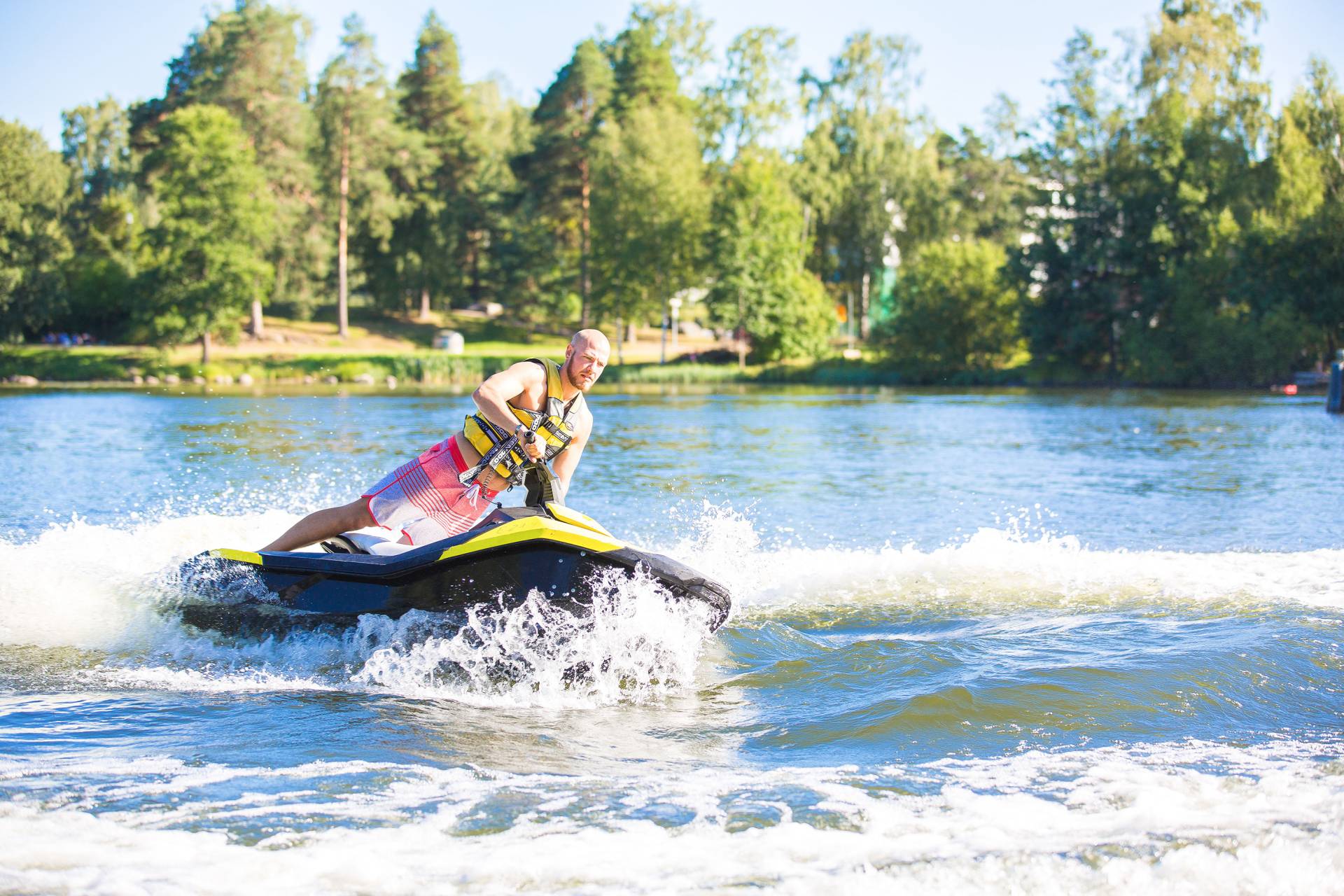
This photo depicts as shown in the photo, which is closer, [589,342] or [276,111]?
[589,342]

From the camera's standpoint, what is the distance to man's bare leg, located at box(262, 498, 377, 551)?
700 cm

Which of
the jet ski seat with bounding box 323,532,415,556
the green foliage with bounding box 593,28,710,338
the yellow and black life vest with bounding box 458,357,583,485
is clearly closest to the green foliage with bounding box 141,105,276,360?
the green foliage with bounding box 593,28,710,338

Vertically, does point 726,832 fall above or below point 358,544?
below

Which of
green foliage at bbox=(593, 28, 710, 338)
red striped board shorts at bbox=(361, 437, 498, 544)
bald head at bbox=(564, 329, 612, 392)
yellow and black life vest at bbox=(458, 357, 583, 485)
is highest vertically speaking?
green foliage at bbox=(593, 28, 710, 338)

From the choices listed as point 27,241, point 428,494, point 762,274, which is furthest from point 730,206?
point 428,494

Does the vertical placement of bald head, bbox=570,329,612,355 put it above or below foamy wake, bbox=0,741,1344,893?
above

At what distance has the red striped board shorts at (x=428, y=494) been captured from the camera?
6.94 metres

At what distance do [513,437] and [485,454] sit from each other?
0.95ft

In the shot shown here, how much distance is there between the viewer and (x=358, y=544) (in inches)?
275

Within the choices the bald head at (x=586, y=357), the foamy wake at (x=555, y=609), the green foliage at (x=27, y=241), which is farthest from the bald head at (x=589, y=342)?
the green foliage at (x=27, y=241)

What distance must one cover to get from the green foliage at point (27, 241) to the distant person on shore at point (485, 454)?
168ft

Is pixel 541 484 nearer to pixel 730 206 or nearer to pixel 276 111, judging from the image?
pixel 730 206

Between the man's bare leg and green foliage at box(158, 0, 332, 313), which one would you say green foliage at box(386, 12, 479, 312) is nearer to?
green foliage at box(158, 0, 332, 313)

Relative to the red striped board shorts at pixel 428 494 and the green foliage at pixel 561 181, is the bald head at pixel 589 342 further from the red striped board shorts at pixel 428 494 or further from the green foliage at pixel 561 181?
the green foliage at pixel 561 181
